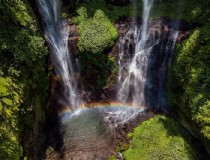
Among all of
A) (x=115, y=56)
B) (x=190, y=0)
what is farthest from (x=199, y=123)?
(x=190, y=0)

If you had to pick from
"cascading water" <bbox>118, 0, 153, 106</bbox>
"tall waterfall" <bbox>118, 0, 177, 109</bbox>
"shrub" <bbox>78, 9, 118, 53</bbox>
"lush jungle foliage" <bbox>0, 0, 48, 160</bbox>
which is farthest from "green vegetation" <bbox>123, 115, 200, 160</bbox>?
"lush jungle foliage" <bbox>0, 0, 48, 160</bbox>

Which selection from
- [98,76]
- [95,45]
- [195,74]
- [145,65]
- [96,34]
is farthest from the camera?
[98,76]

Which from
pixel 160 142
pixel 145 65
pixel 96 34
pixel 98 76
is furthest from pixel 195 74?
pixel 96 34

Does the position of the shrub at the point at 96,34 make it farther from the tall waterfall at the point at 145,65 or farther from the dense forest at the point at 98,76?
the tall waterfall at the point at 145,65

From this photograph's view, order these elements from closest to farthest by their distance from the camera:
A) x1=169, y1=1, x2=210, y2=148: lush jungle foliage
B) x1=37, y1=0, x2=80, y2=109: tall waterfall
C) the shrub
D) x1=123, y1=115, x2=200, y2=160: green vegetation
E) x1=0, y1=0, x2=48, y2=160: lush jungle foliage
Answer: x1=0, y1=0, x2=48, y2=160: lush jungle foliage
x1=169, y1=1, x2=210, y2=148: lush jungle foliage
x1=123, y1=115, x2=200, y2=160: green vegetation
the shrub
x1=37, y1=0, x2=80, y2=109: tall waterfall

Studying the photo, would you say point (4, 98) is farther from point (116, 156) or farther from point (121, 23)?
point (121, 23)

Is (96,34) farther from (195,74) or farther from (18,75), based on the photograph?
(195,74)

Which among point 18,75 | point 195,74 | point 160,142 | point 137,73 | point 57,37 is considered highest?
point 57,37

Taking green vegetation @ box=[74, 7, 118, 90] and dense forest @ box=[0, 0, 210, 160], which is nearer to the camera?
dense forest @ box=[0, 0, 210, 160]

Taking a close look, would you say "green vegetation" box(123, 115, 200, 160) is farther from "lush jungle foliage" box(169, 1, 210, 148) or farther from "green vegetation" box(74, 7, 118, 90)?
"green vegetation" box(74, 7, 118, 90)
